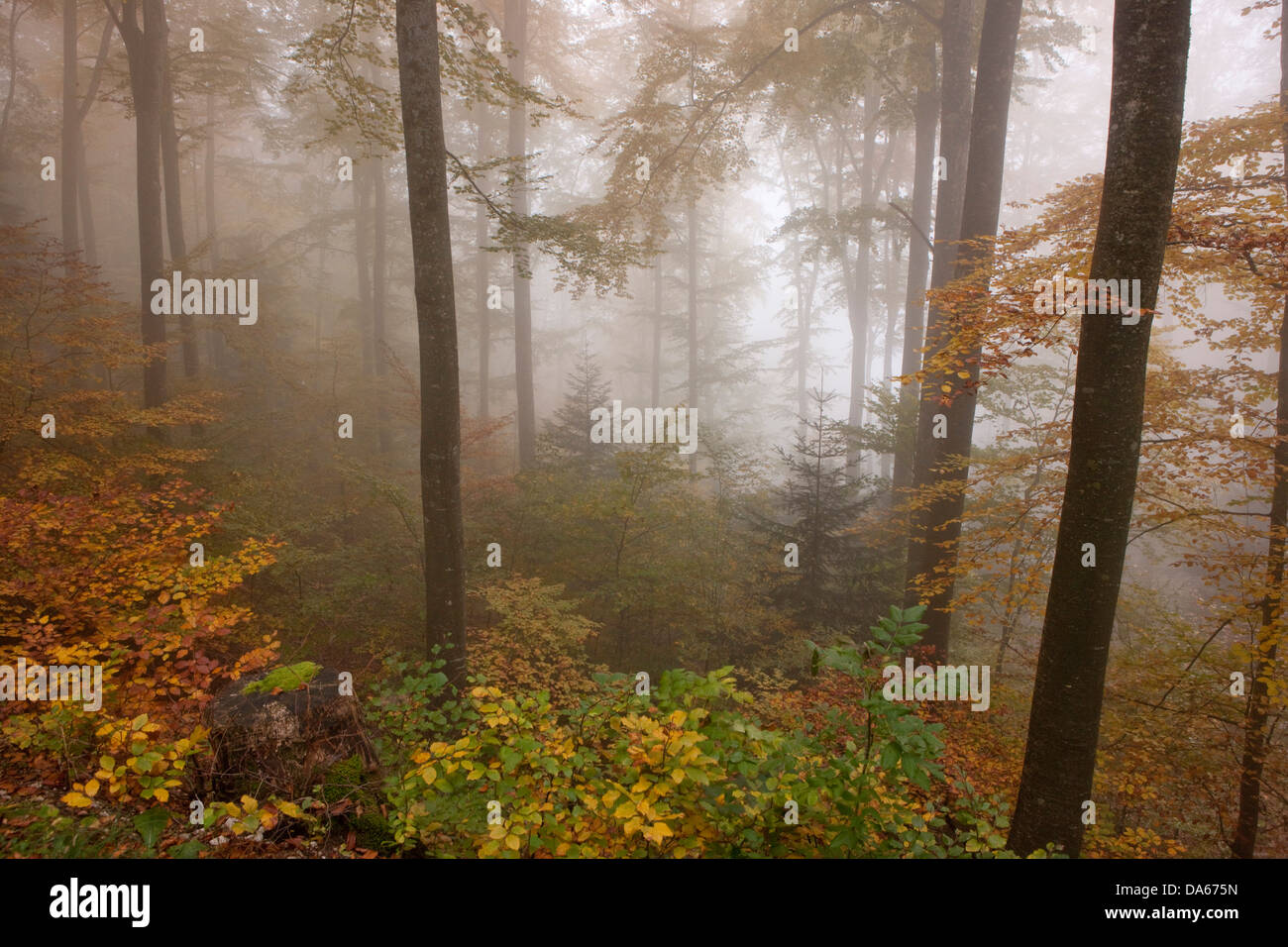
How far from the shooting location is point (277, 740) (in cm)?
385

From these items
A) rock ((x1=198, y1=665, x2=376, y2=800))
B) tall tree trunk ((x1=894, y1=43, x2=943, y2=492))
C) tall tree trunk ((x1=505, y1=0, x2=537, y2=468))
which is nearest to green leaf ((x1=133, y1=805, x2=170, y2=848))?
rock ((x1=198, y1=665, x2=376, y2=800))

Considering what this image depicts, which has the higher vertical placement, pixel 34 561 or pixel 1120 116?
pixel 1120 116

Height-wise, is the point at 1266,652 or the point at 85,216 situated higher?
the point at 85,216

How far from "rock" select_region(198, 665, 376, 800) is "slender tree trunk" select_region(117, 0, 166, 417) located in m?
7.97

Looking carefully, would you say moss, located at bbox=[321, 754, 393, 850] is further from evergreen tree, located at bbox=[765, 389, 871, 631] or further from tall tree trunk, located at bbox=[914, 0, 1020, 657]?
evergreen tree, located at bbox=[765, 389, 871, 631]

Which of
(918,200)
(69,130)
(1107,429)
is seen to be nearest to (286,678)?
(1107,429)

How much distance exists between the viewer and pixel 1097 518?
12.5 feet

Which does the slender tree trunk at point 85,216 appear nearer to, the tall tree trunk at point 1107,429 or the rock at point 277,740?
the rock at point 277,740

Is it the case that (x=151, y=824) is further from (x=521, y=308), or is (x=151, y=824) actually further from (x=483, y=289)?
(x=483, y=289)

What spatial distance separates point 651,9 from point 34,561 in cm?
2184

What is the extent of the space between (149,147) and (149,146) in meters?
0.02

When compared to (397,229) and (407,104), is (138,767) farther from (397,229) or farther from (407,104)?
(397,229)
